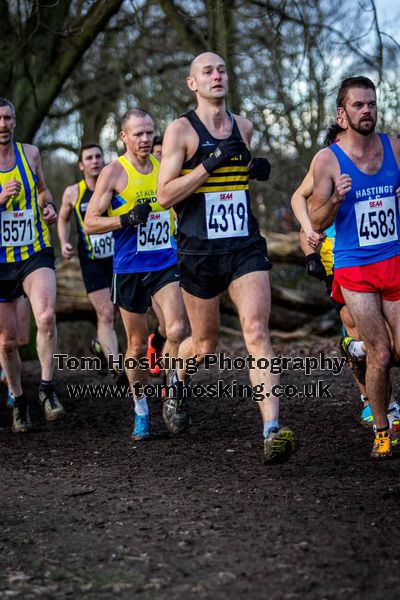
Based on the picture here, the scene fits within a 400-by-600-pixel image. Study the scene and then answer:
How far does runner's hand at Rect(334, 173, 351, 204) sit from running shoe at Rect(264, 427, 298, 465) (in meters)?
1.33

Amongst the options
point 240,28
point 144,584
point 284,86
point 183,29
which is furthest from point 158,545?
point 240,28

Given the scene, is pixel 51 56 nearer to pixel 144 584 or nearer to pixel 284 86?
pixel 284 86

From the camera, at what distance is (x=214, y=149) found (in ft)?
19.4

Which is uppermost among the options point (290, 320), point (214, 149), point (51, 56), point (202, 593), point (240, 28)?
point (240, 28)

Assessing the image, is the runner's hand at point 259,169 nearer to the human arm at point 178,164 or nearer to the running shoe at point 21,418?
the human arm at point 178,164

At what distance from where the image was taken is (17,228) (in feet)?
25.8

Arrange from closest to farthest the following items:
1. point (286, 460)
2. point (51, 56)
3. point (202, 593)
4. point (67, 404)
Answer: point (202, 593), point (286, 460), point (67, 404), point (51, 56)

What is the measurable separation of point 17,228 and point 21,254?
0.69 ft

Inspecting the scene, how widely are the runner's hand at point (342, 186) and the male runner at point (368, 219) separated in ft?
0.32

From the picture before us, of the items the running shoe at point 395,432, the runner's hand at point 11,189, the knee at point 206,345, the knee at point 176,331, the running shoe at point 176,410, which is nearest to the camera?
the running shoe at point 395,432

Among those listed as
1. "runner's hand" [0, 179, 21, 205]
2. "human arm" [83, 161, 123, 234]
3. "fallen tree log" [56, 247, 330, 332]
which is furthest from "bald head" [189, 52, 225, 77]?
"fallen tree log" [56, 247, 330, 332]

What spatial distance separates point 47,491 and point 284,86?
35.5 ft

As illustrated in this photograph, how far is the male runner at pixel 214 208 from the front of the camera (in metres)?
5.72

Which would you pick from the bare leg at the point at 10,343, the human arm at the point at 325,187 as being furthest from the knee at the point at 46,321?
the human arm at the point at 325,187
